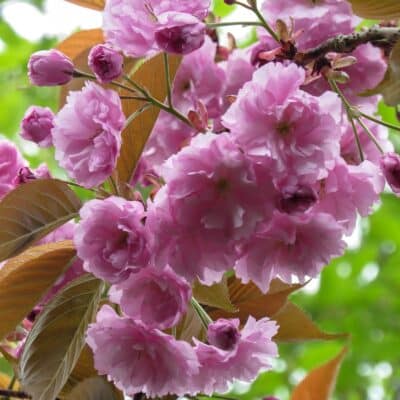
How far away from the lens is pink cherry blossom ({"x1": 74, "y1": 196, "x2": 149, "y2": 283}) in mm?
635

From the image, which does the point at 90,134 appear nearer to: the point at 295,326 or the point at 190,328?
the point at 190,328

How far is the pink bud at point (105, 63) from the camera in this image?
0.71 metres

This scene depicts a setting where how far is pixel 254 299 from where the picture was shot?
839mm

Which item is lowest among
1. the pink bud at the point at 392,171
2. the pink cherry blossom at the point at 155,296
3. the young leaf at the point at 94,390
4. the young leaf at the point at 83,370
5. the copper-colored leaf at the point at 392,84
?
the young leaf at the point at 83,370

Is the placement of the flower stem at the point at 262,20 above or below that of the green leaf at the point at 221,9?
above

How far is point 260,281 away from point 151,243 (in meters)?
0.11

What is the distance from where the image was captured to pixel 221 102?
0.92m

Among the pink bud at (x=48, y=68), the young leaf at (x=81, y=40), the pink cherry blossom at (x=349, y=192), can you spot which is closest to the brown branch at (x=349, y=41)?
the pink cherry blossom at (x=349, y=192)

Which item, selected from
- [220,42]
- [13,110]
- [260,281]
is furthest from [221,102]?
[13,110]

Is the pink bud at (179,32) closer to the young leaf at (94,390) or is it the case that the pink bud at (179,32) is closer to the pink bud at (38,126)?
the pink bud at (38,126)

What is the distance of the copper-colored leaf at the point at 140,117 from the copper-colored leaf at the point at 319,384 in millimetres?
362

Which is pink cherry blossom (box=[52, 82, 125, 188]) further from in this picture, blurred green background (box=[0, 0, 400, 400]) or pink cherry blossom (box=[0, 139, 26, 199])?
blurred green background (box=[0, 0, 400, 400])

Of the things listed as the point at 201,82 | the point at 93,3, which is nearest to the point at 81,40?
the point at 93,3

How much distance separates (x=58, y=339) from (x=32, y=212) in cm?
12
